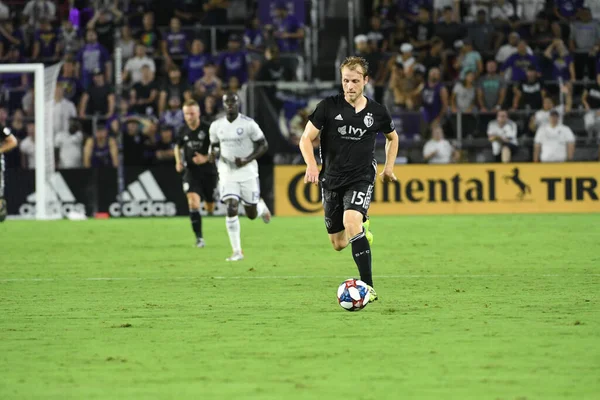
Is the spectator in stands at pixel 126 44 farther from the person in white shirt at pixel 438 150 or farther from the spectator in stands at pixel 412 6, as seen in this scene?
the person in white shirt at pixel 438 150

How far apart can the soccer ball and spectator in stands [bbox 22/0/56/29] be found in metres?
22.3

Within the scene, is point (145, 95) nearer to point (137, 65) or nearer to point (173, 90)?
point (173, 90)

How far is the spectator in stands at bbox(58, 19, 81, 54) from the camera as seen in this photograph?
29.2 m

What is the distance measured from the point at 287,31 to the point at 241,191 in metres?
13.0

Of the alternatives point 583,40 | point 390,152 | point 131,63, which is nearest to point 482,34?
point 583,40

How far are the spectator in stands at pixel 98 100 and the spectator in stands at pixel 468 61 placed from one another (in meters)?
8.44

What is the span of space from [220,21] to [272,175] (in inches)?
228

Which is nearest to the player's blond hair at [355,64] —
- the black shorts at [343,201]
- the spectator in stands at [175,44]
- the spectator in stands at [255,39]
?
the black shorts at [343,201]

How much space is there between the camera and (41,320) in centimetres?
962

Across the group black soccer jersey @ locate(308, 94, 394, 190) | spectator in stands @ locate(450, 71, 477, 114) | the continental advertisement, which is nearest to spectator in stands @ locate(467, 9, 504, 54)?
spectator in stands @ locate(450, 71, 477, 114)

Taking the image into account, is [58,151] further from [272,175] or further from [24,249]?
[24,249]

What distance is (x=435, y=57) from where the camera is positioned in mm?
28141

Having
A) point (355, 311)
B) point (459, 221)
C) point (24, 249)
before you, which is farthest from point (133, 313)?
point (459, 221)

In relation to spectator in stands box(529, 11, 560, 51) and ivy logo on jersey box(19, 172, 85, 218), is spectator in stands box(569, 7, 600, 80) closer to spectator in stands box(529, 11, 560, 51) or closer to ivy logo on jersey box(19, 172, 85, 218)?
spectator in stands box(529, 11, 560, 51)
